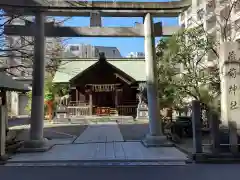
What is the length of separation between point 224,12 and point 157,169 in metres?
13.8

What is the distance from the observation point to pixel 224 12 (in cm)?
1941

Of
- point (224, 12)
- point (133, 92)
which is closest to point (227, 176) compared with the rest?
point (224, 12)

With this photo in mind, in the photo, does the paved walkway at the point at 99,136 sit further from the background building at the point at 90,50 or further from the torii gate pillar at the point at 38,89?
the background building at the point at 90,50

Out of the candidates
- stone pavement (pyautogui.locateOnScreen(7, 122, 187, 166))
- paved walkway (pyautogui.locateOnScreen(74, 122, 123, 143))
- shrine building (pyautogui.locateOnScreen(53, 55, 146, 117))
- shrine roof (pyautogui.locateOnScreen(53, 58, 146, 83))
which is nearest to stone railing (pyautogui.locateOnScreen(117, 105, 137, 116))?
shrine building (pyautogui.locateOnScreen(53, 55, 146, 117))

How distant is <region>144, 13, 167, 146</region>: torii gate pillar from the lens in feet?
40.6

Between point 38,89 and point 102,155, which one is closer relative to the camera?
point 102,155

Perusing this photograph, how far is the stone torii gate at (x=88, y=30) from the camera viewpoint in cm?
1179

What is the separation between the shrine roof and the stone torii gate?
53.9ft

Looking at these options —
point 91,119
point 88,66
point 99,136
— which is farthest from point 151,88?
point 88,66

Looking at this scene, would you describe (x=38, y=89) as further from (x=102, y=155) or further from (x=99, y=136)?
(x=99, y=136)

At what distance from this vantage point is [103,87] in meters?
31.0

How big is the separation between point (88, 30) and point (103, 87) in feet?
61.1

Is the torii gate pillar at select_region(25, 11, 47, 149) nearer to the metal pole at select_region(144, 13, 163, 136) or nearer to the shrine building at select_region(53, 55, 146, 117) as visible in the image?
the metal pole at select_region(144, 13, 163, 136)

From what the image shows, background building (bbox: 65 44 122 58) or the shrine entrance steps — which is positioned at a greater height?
background building (bbox: 65 44 122 58)
